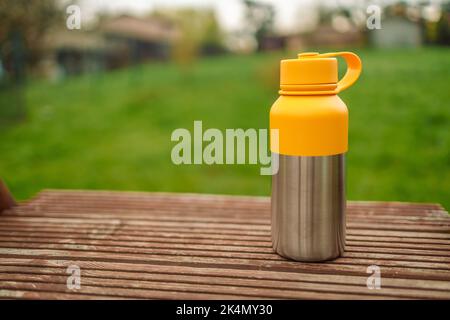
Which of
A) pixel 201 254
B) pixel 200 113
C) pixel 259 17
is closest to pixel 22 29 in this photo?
pixel 200 113

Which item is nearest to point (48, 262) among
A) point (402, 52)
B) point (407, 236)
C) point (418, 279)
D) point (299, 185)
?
point (299, 185)

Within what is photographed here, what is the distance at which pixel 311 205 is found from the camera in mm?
1677

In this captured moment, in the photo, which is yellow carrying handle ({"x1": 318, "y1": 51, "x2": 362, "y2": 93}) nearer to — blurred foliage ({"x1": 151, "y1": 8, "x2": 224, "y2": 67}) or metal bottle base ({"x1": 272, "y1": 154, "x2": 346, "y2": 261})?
metal bottle base ({"x1": 272, "y1": 154, "x2": 346, "y2": 261})

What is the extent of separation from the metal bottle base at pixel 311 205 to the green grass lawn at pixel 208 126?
9.48ft

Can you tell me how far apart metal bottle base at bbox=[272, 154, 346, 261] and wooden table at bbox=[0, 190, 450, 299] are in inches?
2.5

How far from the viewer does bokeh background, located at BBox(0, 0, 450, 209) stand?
5273 mm

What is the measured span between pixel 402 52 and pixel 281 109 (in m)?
11.9

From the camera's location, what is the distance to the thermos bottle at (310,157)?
1.63m

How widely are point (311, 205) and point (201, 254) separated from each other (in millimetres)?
478

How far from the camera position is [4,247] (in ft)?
6.19

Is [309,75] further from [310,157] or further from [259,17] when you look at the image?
[259,17]

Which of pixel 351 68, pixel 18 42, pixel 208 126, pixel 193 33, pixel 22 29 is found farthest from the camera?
pixel 193 33

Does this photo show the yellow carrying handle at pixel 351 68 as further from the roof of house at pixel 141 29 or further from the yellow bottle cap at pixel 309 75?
the roof of house at pixel 141 29

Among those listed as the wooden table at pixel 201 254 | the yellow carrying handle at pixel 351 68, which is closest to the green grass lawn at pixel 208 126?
the wooden table at pixel 201 254
